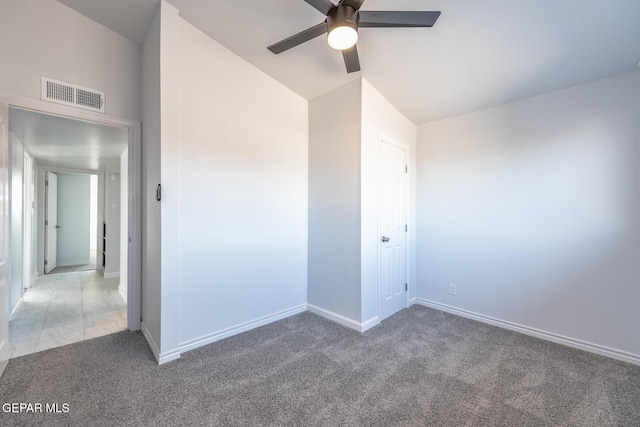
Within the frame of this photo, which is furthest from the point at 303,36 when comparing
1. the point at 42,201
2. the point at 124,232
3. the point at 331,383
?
the point at 42,201

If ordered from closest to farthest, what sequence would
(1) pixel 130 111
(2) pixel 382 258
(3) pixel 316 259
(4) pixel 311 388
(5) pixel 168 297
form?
(4) pixel 311 388
(5) pixel 168 297
(1) pixel 130 111
(2) pixel 382 258
(3) pixel 316 259

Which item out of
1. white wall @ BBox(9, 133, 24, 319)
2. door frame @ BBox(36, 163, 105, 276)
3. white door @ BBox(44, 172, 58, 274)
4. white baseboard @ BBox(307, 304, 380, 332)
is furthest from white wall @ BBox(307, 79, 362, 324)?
white door @ BBox(44, 172, 58, 274)

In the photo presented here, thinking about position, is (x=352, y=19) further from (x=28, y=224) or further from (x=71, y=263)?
(x=71, y=263)

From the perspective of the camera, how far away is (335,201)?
3041 mm

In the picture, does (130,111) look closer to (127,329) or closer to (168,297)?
(168,297)

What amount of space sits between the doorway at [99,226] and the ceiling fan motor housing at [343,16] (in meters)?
2.13

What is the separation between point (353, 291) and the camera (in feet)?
9.37

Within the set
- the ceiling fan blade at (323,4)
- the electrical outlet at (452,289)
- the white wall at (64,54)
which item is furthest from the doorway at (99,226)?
the electrical outlet at (452,289)

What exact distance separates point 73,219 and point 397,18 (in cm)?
788

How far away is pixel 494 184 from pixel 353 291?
1.87 meters

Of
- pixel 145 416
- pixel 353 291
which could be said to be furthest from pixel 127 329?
pixel 353 291

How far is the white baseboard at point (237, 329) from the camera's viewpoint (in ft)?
7.86

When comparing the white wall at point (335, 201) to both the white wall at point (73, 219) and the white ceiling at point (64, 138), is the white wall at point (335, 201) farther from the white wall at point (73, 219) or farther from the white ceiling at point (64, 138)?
the white wall at point (73, 219)

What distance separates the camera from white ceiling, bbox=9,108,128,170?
2.84 m
